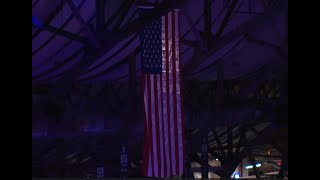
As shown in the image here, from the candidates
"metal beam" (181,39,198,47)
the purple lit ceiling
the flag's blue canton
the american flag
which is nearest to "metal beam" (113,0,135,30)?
the purple lit ceiling

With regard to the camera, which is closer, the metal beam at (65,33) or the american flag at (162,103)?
the american flag at (162,103)

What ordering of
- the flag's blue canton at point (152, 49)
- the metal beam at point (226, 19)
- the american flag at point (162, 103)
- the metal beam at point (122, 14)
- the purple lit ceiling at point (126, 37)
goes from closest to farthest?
the american flag at point (162, 103) < the flag's blue canton at point (152, 49) < the purple lit ceiling at point (126, 37) < the metal beam at point (122, 14) < the metal beam at point (226, 19)

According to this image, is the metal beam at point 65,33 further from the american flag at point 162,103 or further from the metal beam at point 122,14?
the american flag at point 162,103

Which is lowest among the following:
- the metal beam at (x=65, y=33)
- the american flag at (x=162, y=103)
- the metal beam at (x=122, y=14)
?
the american flag at (x=162, y=103)

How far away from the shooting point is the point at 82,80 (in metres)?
23.3

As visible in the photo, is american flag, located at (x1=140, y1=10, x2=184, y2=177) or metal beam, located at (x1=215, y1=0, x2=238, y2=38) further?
metal beam, located at (x1=215, y1=0, x2=238, y2=38)

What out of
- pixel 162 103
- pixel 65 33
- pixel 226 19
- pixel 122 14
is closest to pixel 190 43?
pixel 226 19

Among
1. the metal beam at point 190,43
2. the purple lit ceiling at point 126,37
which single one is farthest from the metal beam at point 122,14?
the metal beam at point 190,43

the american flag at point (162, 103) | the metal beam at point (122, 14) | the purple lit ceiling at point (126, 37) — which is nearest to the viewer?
the american flag at point (162, 103)

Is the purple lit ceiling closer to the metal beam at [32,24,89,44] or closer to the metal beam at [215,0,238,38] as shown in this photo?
the metal beam at [32,24,89,44]

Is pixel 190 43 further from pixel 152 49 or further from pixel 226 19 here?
pixel 152 49

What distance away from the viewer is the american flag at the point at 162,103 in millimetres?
10969

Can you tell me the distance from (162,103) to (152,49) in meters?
1.28

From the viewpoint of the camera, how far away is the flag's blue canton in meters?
11.1
